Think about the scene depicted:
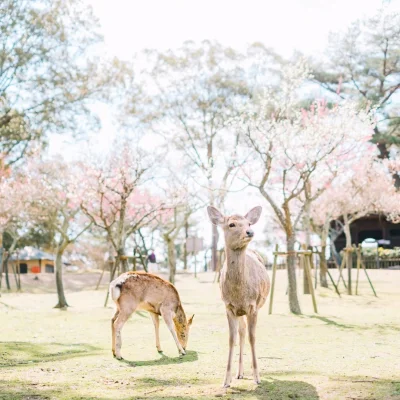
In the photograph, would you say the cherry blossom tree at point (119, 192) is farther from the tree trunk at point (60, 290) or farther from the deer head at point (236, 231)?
the deer head at point (236, 231)

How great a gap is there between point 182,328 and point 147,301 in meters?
0.66

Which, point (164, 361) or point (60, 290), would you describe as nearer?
point (164, 361)

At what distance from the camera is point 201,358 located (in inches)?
301

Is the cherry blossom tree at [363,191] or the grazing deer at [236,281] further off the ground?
the cherry blossom tree at [363,191]

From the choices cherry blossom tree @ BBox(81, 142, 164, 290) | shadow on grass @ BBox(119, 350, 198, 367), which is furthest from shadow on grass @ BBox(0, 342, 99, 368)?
cherry blossom tree @ BBox(81, 142, 164, 290)

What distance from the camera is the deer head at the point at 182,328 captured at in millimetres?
8203

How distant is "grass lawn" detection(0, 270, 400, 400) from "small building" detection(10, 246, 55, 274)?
25.7 meters

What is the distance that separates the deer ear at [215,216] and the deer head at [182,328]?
9.55 ft

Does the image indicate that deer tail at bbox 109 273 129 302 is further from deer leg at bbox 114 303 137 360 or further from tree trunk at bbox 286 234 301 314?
tree trunk at bbox 286 234 301 314

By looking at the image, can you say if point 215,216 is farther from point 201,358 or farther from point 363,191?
point 363,191

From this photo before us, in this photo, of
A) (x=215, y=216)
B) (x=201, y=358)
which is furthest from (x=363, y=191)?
(x=215, y=216)

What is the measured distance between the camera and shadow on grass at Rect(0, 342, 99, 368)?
780 centimetres

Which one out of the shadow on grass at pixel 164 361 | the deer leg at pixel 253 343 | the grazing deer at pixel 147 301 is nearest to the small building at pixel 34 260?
the grazing deer at pixel 147 301

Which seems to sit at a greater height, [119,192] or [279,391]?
[119,192]
